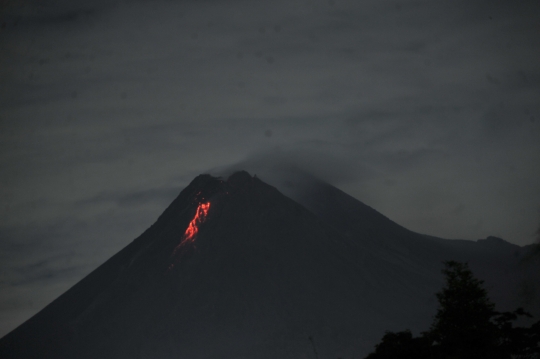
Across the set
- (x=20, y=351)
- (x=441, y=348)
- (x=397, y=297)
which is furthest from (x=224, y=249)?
(x=441, y=348)

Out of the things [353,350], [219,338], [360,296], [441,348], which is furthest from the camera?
[360,296]

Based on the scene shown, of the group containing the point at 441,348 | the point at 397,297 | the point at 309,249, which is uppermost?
the point at 309,249

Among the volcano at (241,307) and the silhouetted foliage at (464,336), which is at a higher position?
the volcano at (241,307)

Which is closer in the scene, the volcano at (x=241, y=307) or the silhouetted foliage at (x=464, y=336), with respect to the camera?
the silhouetted foliage at (x=464, y=336)

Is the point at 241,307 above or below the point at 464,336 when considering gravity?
above

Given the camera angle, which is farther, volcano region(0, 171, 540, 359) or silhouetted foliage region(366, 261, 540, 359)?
volcano region(0, 171, 540, 359)

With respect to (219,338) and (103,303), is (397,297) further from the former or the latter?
(103,303)

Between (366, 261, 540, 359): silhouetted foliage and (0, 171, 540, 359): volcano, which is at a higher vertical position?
(0, 171, 540, 359): volcano

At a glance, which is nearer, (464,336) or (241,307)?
(464,336)
